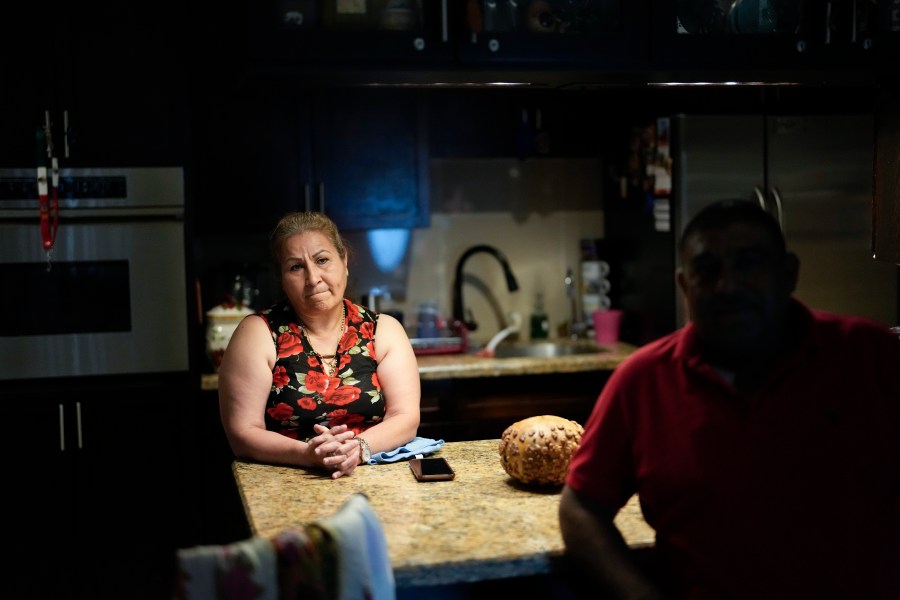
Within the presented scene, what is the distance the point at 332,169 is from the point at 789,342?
104 inches

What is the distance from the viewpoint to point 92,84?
12.0 feet

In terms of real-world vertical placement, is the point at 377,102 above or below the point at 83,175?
above

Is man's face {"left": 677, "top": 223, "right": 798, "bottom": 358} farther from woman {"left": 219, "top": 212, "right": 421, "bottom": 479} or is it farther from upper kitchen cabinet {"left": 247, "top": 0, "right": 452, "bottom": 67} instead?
upper kitchen cabinet {"left": 247, "top": 0, "right": 452, "bottom": 67}

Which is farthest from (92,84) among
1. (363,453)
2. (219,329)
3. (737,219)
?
(737,219)

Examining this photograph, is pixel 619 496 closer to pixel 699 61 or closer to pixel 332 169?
pixel 699 61

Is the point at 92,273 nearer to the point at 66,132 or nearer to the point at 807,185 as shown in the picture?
the point at 66,132

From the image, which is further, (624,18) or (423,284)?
(423,284)

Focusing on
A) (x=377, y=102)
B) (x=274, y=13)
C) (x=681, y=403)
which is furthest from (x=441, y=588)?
(x=377, y=102)

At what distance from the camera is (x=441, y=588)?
2.02 m

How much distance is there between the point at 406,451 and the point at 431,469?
194 millimetres

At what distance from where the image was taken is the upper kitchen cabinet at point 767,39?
294cm

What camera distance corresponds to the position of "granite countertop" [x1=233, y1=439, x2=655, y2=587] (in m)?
1.77

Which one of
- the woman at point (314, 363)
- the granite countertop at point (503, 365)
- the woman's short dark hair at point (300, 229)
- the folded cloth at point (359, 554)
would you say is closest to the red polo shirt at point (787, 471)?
the folded cloth at point (359, 554)

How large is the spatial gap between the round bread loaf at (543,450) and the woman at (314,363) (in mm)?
467
